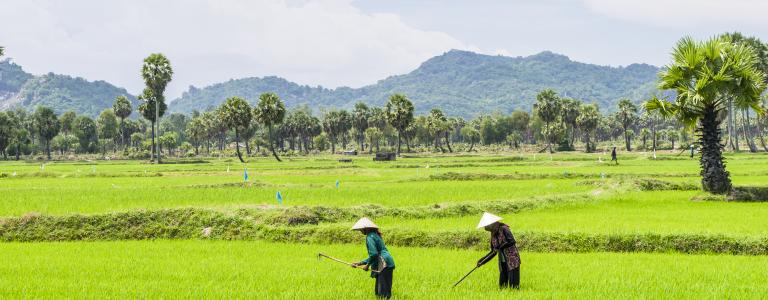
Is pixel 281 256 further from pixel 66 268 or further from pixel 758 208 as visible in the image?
pixel 758 208

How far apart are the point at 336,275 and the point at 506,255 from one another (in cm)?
422

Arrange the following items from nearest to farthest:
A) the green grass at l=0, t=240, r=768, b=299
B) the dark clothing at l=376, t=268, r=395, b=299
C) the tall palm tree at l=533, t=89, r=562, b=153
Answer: the dark clothing at l=376, t=268, r=395, b=299
the green grass at l=0, t=240, r=768, b=299
the tall palm tree at l=533, t=89, r=562, b=153

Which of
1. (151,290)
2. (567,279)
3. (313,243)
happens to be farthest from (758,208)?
(151,290)

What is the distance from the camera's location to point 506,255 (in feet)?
37.2

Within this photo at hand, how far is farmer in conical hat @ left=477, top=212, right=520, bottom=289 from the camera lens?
10914 millimetres

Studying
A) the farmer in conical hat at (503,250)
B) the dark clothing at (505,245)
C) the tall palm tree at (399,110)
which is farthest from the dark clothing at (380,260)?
the tall palm tree at (399,110)

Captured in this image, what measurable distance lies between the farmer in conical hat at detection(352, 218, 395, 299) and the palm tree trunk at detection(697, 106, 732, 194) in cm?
2332

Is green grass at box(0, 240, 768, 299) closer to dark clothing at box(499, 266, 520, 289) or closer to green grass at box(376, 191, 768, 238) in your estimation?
dark clothing at box(499, 266, 520, 289)

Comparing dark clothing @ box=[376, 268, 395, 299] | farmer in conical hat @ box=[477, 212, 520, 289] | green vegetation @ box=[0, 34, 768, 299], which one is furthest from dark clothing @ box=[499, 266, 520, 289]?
dark clothing @ box=[376, 268, 395, 299]

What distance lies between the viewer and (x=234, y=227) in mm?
20922

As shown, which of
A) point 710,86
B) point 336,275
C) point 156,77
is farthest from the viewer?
point 156,77

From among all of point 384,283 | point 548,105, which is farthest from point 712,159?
point 548,105

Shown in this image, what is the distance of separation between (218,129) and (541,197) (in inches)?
5283

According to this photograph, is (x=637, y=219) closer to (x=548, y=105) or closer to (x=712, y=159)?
(x=712, y=159)
